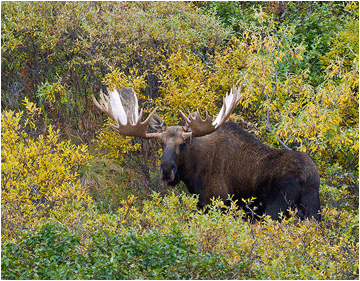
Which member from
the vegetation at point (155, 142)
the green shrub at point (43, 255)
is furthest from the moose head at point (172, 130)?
the green shrub at point (43, 255)

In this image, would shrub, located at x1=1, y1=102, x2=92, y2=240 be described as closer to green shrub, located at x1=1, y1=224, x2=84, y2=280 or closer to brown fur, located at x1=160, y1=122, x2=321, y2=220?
green shrub, located at x1=1, y1=224, x2=84, y2=280

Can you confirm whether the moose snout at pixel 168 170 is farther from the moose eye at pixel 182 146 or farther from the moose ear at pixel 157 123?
the moose ear at pixel 157 123

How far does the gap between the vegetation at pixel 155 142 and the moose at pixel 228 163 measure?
400 mm

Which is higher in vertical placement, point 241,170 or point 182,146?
point 182,146

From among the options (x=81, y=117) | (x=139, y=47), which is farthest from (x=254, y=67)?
(x=81, y=117)

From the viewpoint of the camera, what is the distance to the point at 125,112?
9.00m

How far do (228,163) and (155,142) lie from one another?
8.27ft

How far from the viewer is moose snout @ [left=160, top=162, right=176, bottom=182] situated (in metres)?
7.78

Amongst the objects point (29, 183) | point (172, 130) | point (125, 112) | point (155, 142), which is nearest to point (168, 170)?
point (172, 130)

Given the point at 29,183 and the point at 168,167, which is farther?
the point at 168,167

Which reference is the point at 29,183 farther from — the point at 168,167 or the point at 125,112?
the point at 125,112

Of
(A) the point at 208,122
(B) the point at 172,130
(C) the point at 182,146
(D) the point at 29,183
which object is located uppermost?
(A) the point at 208,122

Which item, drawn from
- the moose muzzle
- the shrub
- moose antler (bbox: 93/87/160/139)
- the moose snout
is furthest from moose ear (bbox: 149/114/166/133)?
the shrub

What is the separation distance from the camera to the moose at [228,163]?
754 cm
